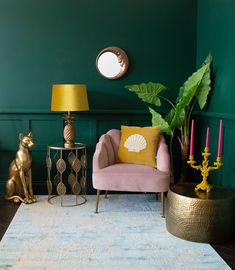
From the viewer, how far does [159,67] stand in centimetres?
378

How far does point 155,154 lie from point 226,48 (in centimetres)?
117

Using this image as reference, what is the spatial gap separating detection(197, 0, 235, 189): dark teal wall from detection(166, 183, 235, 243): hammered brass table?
0.47 m

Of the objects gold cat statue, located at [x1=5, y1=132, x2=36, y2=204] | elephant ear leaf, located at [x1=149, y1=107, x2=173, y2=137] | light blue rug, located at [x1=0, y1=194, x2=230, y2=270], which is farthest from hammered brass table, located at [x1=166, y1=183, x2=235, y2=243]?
gold cat statue, located at [x1=5, y1=132, x2=36, y2=204]

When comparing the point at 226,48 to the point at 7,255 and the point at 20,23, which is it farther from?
the point at 7,255

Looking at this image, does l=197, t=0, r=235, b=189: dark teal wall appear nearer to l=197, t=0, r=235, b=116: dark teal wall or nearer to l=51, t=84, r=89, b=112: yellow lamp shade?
→ l=197, t=0, r=235, b=116: dark teal wall

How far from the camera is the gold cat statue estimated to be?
3.38 m

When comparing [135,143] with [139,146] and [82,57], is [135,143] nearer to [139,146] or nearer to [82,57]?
[139,146]

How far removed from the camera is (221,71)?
126 inches

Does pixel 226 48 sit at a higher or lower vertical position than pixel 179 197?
higher

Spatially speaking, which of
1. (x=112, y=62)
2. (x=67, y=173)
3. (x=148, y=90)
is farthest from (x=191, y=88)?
(x=67, y=173)

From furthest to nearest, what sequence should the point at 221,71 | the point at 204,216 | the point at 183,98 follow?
the point at 183,98
the point at 221,71
the point at 204,216

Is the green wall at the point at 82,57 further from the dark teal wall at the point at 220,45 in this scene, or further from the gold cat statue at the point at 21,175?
the gold cat statue at the point at 21,175

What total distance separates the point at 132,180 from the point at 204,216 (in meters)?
0.76

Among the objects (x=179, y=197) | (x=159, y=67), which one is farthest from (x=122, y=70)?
(x=179, y=197)
